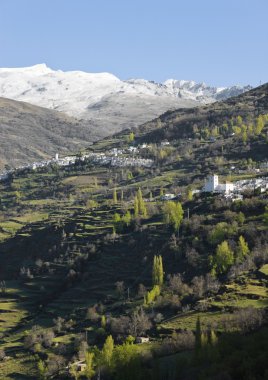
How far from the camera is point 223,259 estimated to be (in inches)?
3519

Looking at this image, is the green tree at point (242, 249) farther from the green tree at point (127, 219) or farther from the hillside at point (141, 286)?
the green tree at point (127, 219)

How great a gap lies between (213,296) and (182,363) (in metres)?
20.9

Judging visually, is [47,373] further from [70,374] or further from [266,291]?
[266,291]

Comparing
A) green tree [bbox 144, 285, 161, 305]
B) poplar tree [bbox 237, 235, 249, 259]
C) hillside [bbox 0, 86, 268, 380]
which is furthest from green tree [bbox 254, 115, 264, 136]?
green tree [bbox 144, 285, 161, 305]

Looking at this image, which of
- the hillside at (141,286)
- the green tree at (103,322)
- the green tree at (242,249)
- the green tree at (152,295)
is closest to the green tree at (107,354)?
the hillside at (141,286)

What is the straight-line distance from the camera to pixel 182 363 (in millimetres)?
60500

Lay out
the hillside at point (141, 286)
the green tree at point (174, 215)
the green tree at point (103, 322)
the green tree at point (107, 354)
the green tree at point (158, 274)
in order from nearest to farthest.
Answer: the hillside at point (141, 286), the green tree at point (107, 354), the green tree at point (103, 322), the green tree at point (158, 274), the green tree at point (174, 215)

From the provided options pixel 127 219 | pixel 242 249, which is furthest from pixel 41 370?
pixel 127 219

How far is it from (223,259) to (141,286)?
1172 centimetres

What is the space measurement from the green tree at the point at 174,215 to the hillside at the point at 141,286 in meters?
0.36

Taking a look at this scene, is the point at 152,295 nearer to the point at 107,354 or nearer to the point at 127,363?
the point at 107,354

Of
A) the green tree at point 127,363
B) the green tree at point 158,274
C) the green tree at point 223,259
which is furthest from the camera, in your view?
the green tree at point 158,274

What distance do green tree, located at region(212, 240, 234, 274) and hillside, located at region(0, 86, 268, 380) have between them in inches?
6.7

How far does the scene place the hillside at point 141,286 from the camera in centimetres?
6525
